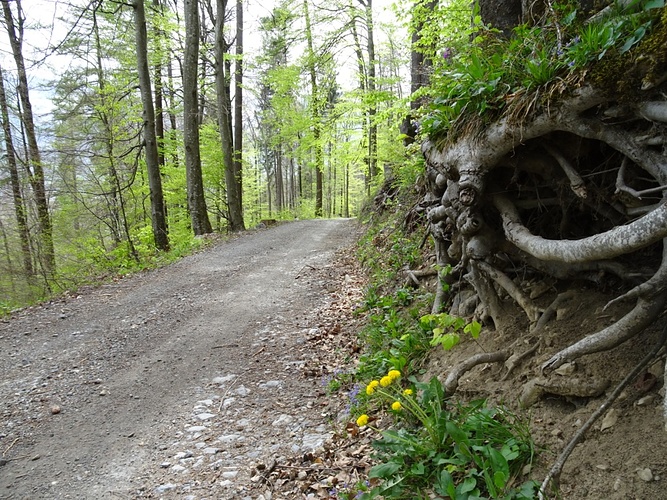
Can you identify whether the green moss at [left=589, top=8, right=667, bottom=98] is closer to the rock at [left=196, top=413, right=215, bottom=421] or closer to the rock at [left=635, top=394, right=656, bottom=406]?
the rock at [left=635, top=394, right=656, bottom=406]

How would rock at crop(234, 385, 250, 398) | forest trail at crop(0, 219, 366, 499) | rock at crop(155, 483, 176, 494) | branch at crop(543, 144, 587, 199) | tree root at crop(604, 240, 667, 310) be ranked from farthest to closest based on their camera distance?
rock at crop(234, 385, 250, 398) < forest trail at crop(0, 219, 366, 499) < rock at crop(155, 483, 176, 494) < branch at crop(543, 144, 587, 199) < tree root at crop(604, 240, 667, 310)

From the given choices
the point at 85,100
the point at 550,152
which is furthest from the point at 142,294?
the point at 85,100

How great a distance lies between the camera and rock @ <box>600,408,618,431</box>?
1.76 m

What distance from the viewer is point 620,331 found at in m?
1.87

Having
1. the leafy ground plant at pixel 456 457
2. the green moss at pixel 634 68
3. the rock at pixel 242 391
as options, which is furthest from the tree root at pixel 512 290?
the rock at pixel 242 391

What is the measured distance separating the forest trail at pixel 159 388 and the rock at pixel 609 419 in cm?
210

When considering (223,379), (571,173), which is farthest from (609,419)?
(223,379)

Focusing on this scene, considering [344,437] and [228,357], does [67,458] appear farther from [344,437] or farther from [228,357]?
[344,437]

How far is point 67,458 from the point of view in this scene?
10.4 ft

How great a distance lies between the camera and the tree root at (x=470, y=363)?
104 inches

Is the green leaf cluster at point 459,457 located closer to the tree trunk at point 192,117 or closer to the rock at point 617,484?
the rock at point 617,484

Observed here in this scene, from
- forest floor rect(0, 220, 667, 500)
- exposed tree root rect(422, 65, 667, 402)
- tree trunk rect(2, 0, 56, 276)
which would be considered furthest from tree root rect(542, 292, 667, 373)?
tree trunk rect(2, 0, 56, 276)

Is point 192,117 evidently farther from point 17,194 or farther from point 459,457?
point 459,457

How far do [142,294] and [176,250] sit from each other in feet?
13.8
